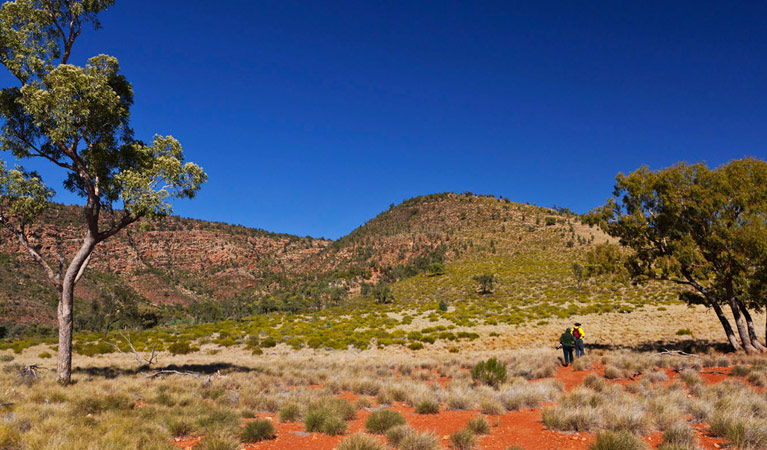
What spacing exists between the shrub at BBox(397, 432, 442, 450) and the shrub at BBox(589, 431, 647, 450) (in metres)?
2.75

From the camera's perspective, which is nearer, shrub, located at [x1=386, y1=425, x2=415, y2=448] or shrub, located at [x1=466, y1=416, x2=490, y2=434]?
shrub, located at [x1=386, y1=425, x2=415, y2=448]

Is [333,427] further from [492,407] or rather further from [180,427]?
[492,407]

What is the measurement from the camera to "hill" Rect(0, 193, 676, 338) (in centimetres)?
5347

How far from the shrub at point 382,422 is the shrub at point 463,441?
157cm

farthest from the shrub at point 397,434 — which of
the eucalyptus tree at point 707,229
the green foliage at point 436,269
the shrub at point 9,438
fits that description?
the green foliage at point 436,269

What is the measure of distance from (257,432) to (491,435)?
5.00m

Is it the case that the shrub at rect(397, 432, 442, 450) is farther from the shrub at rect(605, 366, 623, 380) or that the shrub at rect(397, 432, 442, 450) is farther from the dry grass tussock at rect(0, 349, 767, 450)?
the shrub at rect(605, 366, 623, 380)

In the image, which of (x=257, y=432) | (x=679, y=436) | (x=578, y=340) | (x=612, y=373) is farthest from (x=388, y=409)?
(x=578, y=340)

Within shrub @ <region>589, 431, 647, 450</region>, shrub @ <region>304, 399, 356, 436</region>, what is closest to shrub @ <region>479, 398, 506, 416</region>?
shrub @ <region>589, 431, 647, 450</region>

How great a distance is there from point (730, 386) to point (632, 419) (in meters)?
5.58

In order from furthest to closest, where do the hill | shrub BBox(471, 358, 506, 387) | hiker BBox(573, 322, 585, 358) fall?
the hill, hiker BBox(573, 322, 585, 358), shrub BBox(471, 358, 506, 387)

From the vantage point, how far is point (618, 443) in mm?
6578

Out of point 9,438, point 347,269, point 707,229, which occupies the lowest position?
point 9,438

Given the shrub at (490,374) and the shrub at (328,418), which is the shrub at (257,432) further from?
the shrub at (490,374)
